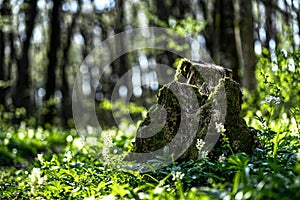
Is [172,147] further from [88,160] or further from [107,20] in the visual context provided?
[107,20]

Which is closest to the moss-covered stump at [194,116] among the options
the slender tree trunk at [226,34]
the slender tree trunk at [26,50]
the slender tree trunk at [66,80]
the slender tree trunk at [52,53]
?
the slender tree trunk at [226,34]

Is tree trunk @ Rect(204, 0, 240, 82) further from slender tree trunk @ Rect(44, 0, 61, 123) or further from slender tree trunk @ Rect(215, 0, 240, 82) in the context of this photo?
slender tree trunk @ Rect(44, 0, 61, 123)

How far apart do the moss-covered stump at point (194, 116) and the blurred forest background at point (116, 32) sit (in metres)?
1.50

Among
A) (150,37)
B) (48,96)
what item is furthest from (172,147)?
(48,96)

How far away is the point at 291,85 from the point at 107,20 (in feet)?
43.6

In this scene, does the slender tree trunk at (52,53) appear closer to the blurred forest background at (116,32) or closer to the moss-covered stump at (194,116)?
the blurred forest background at (116,32)

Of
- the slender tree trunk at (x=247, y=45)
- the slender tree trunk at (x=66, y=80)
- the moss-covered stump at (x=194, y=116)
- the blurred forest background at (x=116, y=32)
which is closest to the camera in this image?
the moss-covered stump at (x=194, y=116)

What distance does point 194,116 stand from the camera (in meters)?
3.93

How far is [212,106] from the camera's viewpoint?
3.89 m

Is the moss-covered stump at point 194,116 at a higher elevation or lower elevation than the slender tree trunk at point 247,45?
lower

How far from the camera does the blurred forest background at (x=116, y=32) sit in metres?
8.91

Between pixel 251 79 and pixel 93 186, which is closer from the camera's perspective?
pixel 93 186

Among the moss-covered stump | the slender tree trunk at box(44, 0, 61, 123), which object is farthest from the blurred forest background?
the moss-covered stump

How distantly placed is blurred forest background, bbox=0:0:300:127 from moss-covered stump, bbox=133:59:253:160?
1503 mm
